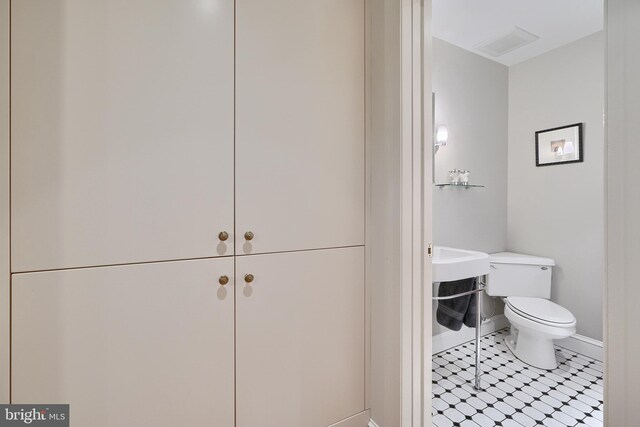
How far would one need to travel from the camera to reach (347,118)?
1.21 meters

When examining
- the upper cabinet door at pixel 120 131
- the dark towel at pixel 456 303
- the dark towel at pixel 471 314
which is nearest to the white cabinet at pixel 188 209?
the upper cabinet door at pixel 120 131

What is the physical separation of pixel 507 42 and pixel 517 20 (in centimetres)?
28

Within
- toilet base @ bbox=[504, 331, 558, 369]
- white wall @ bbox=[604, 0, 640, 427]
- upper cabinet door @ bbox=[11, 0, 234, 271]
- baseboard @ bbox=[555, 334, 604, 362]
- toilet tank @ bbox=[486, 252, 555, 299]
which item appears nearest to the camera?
white wall @ bbox=[604, 0, 640, 427]

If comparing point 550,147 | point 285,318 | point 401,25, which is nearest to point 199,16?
point 401,25

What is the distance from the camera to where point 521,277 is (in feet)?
7.42

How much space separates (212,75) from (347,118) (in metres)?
0.55

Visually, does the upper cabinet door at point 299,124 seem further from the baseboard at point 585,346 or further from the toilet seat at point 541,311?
the baseboard at point 585,346

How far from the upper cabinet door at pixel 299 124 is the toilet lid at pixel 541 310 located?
158 centimetres

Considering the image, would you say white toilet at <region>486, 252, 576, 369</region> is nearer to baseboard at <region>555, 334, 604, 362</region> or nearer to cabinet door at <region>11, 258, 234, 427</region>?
baseboard at <region>555, 334, 604, 362</region>

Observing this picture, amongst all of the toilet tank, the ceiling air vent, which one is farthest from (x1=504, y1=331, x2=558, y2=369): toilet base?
the ceiling air vent

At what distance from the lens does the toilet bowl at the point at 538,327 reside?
183 centimetres

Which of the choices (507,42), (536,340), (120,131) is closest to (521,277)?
(536,340)

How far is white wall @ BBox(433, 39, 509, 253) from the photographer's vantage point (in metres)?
2.19

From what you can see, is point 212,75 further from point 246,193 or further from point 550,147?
point 550,147
